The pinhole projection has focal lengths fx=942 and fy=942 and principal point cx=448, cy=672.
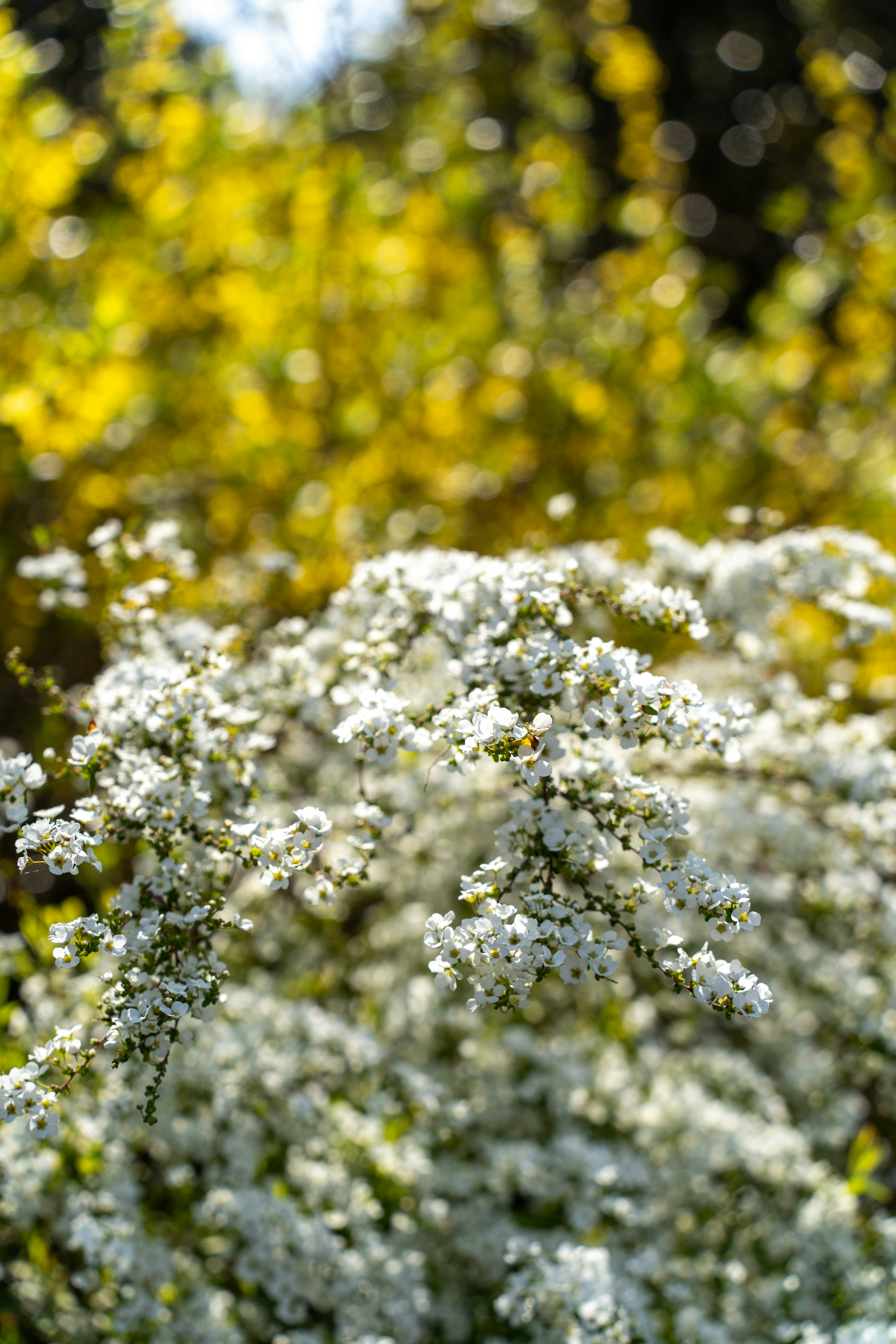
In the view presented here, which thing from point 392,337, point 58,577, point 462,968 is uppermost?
point 58,577

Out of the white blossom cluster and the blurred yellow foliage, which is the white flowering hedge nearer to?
the white blossom cluster

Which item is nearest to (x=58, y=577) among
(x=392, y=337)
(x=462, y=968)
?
(x=462, y=968)

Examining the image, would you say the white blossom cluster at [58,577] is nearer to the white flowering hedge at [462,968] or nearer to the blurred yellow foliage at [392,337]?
the white flowering hedge at [462,968]

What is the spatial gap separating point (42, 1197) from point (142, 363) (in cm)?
461

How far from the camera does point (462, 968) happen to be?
3.59m

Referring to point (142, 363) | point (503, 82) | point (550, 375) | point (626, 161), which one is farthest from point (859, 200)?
point (142, 363)

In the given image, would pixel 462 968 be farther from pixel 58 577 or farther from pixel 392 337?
pixel 392 337

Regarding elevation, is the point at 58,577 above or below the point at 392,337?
above

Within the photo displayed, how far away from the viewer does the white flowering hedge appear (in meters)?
2.31

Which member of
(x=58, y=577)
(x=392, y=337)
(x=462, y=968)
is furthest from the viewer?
(x=392, y=337)

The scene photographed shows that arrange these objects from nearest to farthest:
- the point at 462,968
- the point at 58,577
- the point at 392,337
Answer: the point at 58,577 → the point at 462,968 → the point at 392,337

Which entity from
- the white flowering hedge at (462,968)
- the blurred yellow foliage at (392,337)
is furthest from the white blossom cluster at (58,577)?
the blurred yellow foliage at (392,337)

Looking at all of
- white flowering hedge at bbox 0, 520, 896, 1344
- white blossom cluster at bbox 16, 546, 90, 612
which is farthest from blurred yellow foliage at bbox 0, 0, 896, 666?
white blossom cluster at bbox 16, 546, 90, 612

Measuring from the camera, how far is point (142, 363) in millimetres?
5883
